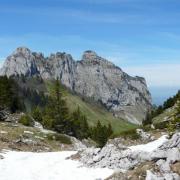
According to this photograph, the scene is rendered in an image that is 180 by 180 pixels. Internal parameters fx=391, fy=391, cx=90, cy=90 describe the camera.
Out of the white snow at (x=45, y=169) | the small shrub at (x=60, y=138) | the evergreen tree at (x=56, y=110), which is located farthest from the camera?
the evergreen tree at (x=56, y=110)

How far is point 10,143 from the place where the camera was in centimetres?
5153

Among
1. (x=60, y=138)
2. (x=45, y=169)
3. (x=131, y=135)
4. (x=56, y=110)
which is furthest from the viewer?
(x=56, y=110)

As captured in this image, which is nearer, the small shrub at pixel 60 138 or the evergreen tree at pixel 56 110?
the small shrub at pixel 60 138

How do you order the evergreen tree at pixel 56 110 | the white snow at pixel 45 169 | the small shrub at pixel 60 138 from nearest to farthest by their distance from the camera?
the white snow at pixel 45 169 < the small shrub at pixel 60 138 < the evergreen tree at pixel 56 110

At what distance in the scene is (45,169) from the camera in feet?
117

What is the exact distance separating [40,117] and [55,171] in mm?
81357

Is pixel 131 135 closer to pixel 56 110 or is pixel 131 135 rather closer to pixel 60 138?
pixel 60 138

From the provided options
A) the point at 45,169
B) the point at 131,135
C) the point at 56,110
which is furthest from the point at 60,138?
the point at 56,110

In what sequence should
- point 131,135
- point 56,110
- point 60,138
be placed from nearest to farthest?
point 131,135 < point 60,138 < point 56,110

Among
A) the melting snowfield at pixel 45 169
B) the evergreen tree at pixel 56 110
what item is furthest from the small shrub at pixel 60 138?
the evergreen tree at pixel 56 110

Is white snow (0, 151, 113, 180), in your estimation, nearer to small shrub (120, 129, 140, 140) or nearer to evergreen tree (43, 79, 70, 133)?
small shrub (120, 129, 140, 140)

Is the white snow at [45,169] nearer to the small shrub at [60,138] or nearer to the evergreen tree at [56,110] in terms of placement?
the small shrub at [60,138]

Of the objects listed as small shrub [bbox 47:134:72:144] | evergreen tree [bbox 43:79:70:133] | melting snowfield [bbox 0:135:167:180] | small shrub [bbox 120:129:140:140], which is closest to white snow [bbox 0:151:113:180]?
melting snowfield [bbox 0:135:167:180]

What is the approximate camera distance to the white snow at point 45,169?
33.0 m
